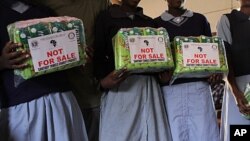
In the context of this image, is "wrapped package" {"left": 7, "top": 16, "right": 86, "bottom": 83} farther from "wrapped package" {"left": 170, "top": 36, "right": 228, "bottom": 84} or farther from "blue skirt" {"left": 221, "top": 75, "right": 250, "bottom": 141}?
"blue skirt" {"left": 221, "top": 75, "right": 250, "bottom": 141}

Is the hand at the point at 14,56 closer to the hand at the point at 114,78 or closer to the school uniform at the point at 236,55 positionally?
the hand at the point at 114,78

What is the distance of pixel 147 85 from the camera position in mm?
1733

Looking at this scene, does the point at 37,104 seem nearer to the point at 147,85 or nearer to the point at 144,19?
the point at 147,85

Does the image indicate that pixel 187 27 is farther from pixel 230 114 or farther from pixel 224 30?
pixel 230 114

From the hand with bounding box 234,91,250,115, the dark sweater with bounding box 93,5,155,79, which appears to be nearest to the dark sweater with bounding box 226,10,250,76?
the hand with bounding box 234,91,250,115

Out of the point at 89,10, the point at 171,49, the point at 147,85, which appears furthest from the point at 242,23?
the point at 89,10

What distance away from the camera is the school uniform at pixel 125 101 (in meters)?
1.69

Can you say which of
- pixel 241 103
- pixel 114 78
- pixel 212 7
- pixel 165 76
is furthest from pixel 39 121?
pixel 212 7

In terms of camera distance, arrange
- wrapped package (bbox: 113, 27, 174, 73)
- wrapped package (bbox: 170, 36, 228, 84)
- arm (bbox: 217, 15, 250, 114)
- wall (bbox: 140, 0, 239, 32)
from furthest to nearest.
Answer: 1. wall (bbox: 140, 0, 239, 32)
2. arm (bbox: 217, 15, 250, 114)
3. wrapped package (bbox: 170, 36, 228, 84)
4. wrapped package (bbox: 113, 27, 174, 73)

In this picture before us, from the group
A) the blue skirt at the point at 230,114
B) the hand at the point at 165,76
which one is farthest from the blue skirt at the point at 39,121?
the blue skirt at the point at 230,114

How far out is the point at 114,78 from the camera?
163 centimetres

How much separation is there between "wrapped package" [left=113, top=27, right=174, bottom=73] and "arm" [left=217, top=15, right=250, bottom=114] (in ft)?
1.66

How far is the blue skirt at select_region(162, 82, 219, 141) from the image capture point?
175cm

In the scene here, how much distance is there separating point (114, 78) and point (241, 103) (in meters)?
0.70
